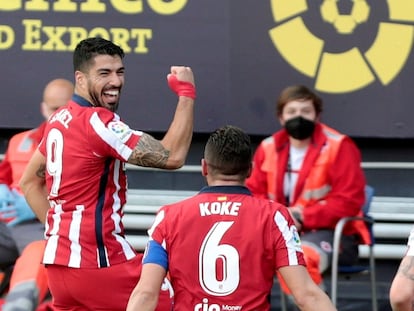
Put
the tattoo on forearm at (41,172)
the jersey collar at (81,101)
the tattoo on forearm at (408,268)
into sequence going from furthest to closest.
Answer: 1. the tattoo on forearm at (41,172)
2. the jersey collar at (81,101)
3. the tattoo on forearm at (408,268)

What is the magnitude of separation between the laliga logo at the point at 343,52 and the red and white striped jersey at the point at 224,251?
3152 millimetres

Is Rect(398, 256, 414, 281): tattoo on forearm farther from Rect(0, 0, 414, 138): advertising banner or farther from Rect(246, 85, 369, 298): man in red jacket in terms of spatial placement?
Rect(0, 0, 414, 138): advertising banner

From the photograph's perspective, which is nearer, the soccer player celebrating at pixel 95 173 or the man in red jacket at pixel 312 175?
the soccer player celebrating at pixel 95 173

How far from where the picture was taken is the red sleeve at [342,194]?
24.7ft

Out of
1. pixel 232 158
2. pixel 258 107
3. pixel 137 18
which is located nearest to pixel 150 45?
pixel 137 18

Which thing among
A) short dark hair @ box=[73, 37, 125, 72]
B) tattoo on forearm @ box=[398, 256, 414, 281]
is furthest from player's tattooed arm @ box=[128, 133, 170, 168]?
tattoo on forearm @ box=[398, 256, 414, 281]

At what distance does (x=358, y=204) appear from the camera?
7562 mm

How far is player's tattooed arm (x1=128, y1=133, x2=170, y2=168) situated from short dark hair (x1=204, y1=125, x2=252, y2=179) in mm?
607

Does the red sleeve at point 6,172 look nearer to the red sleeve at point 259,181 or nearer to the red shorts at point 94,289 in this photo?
the red sleeve at point 259,181

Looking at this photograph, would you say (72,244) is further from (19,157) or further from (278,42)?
(278,42)

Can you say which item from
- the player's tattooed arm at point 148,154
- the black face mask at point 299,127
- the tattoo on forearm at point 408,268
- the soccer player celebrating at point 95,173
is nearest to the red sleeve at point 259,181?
the black face mask at point 299,127

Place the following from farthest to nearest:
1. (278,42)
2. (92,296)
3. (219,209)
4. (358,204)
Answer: (278,42) → (358,204) → (92,296) → (219,209)

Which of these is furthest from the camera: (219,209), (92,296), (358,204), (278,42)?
(278,42)

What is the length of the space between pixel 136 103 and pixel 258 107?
75 centimetres
